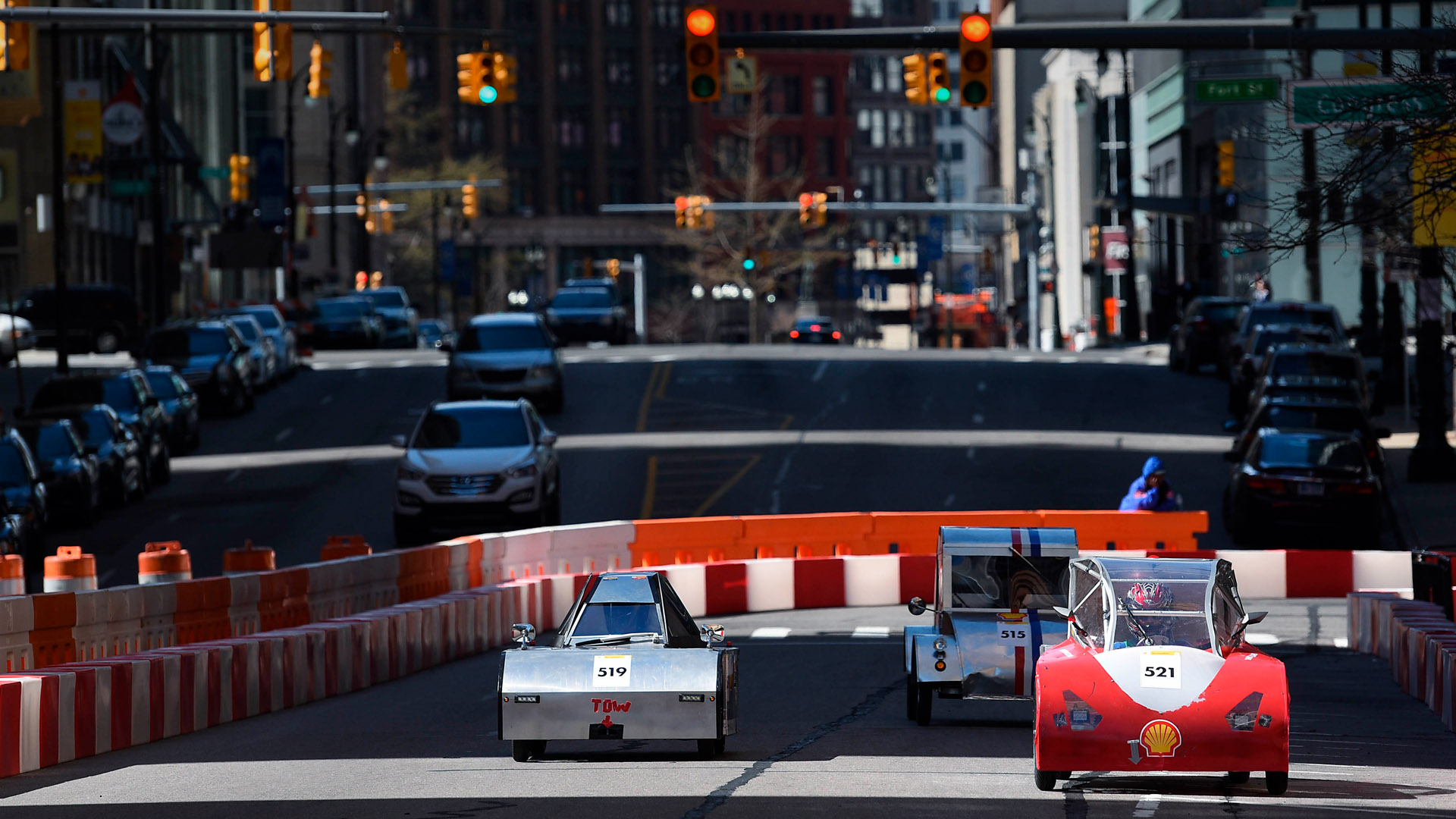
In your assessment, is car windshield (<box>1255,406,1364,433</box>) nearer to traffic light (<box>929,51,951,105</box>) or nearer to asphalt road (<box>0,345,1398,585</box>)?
asphalt road (<box>0,345,1398,585</box>)

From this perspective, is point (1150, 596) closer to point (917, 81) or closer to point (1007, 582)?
point (1007, 582)

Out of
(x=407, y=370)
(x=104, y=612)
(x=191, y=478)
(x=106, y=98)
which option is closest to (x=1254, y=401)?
(x=191, y=478)

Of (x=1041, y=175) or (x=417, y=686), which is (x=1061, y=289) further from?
(x=417, y=686)

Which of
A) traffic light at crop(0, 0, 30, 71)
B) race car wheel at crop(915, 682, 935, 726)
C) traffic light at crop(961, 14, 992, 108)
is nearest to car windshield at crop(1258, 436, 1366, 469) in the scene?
traffic light at crop(961, 14, 992, 108)

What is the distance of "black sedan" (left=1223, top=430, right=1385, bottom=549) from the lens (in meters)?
29.2

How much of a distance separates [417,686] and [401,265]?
119m

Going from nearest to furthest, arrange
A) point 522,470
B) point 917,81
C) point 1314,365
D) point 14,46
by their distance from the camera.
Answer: point 14,46 → point 522,470 → point 917,81 → point 1314,365

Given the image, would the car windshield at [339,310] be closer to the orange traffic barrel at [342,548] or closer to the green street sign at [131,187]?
the green street sign at [131,187]

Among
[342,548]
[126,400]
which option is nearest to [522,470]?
[342,548]

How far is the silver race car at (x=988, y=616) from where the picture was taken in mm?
15203

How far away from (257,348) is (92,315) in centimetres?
1406

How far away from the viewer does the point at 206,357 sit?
1793 inches

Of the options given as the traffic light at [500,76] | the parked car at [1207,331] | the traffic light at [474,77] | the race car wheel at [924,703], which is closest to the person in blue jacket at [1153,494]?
the race car wheel at [924,703]

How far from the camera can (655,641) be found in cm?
1376
